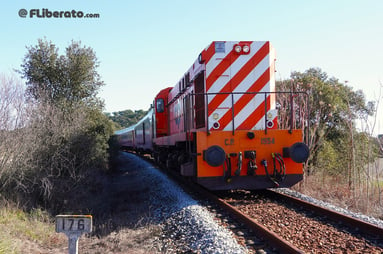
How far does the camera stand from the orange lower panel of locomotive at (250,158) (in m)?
6.70

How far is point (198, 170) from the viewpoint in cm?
668

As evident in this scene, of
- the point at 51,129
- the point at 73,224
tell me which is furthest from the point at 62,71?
the point at 73,224

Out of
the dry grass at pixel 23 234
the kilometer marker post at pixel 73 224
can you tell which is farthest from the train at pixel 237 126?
the kilometer marker post at pixel 73 224

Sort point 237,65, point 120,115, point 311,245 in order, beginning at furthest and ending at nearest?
1. point 120,115
2. point 237,65
3. point 311,245

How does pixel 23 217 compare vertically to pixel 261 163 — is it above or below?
below

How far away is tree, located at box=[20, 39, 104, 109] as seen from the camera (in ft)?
52.5

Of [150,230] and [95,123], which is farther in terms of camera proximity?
[95,123]

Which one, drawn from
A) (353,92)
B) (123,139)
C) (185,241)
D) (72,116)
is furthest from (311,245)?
(123,139)

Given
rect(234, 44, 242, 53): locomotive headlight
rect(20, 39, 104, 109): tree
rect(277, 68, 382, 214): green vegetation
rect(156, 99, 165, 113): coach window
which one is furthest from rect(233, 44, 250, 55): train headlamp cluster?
rect(20, 39, 104, 109): tree

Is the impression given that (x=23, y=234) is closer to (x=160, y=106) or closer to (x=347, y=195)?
(x=347, y=195)

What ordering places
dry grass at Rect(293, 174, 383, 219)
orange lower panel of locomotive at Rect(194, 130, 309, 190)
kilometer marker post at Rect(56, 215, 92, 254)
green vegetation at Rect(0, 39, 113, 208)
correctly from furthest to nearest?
1. green vegetation at Rect(0, 39, 113, 208)
2. dry grass at Rect(293, 174, 383, 219)
3. orange lower panel of locomotive at Rect(194, 130, 309, 190)
4. kilometer marker post at Rect(56, 215, 92, 254)

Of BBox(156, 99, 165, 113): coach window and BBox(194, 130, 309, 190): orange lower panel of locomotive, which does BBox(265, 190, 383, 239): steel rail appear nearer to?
BBox(194, 130, 309, 190): orange lower panel of locomotive

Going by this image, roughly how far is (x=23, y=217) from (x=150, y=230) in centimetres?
390

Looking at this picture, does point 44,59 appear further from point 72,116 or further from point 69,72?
point 72,116
